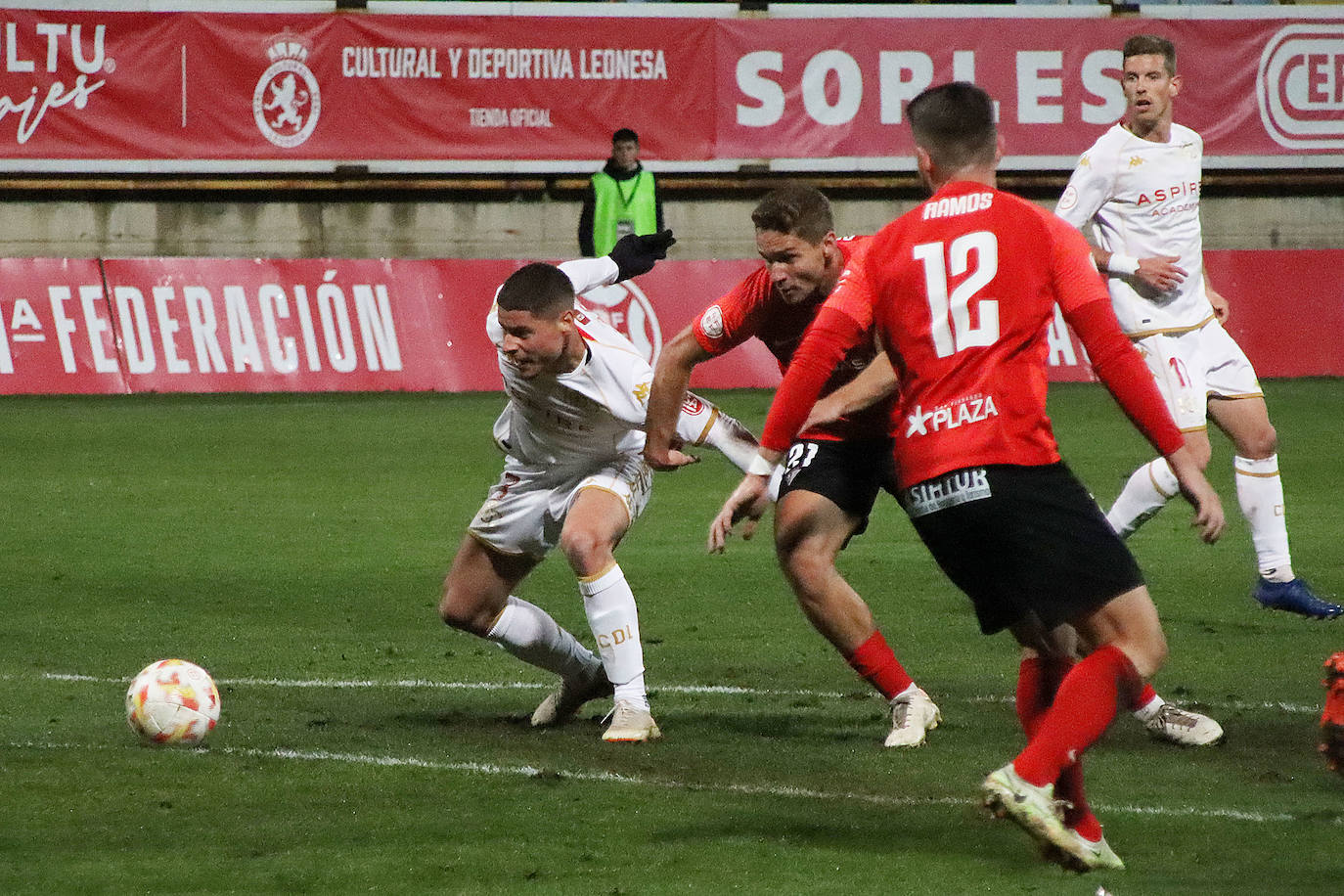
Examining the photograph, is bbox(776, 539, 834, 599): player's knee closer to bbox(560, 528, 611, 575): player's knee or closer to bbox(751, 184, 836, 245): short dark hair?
bbox(560, 528, 611, 575): player's knee

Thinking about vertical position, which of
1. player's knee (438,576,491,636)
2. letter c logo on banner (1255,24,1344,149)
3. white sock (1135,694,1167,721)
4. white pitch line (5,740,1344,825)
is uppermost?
letter c logo on banner (1255,24,1344,149)

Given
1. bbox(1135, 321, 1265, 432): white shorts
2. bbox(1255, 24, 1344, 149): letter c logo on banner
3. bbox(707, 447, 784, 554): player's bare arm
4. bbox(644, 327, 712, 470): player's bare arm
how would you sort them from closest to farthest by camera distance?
bbox(707, 447, 784, 554): player's bare arm
bbox(644, 327, 712, 470): player's bare arm
bbox(1135, 321, 1265, 432): white shorts
bbox(1255, 24, 1344, 149): letter c logo on banner

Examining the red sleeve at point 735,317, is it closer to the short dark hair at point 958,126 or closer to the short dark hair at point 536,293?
Answer: the short dark hair at point 536,293

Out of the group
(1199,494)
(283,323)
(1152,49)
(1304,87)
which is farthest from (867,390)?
(1304,87)

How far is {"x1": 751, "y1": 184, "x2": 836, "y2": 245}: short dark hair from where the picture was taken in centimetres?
592

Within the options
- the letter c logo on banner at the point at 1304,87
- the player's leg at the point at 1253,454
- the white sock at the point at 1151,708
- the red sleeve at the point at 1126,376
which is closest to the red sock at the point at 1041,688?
the red sleeve at the point at 1126,376

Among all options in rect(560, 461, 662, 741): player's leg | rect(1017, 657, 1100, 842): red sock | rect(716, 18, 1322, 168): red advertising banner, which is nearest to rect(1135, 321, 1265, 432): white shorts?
rect(560, 461, 662, 741): player's leg

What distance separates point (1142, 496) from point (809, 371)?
388 cm

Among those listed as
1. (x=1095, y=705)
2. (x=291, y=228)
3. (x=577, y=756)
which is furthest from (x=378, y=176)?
(x=1095, y=705)

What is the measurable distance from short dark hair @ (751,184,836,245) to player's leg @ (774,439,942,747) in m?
0.71

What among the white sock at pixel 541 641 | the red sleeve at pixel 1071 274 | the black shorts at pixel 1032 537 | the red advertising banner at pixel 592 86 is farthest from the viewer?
the red advertising banner at pixel 592 86

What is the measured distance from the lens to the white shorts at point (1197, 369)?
8266 mm

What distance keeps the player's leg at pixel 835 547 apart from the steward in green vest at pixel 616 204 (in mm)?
13056

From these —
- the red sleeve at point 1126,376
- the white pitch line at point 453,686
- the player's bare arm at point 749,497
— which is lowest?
the white pitch line at point 453,686
